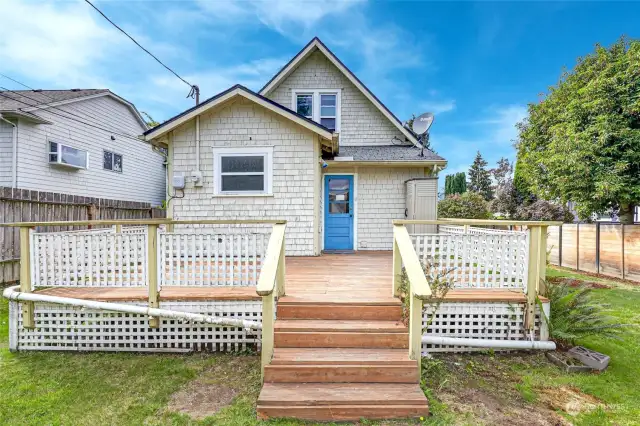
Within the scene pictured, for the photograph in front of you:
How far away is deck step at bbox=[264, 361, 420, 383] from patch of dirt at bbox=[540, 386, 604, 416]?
1.31 metres

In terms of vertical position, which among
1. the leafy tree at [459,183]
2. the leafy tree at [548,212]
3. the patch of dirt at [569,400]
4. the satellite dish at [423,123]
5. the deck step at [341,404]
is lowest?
the patch of dirt at [569,400]

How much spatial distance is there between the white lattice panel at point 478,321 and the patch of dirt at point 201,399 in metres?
2.53

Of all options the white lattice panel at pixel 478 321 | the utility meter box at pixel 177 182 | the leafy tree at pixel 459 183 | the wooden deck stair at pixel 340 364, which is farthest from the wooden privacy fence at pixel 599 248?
the leafy tree at pixel 459 183

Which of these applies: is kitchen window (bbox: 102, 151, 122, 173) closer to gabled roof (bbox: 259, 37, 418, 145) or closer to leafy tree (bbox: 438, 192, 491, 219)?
gabled roof (bbox: 259, 37, 418, 145)

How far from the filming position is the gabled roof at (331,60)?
9164 millimetres

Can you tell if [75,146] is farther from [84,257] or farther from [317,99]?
[84,257]

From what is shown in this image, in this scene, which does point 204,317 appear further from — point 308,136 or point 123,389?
point 308,136

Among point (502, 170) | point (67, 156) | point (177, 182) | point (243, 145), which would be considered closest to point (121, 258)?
point (177, 182)

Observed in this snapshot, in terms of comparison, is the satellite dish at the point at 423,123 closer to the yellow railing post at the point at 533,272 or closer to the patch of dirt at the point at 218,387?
the yellow railing post at the point at 533,272

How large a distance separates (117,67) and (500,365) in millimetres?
17971

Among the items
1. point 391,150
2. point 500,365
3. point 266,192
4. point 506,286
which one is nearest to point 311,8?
point 391,150

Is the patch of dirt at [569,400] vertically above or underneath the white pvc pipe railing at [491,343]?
underneath

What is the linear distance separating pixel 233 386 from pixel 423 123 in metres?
7.84

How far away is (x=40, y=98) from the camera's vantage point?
1052 centimetres
